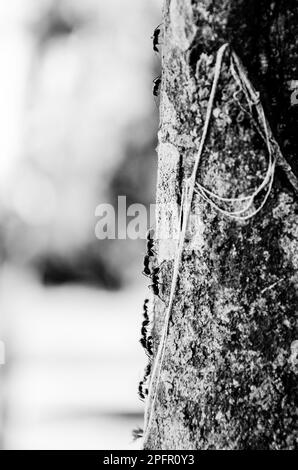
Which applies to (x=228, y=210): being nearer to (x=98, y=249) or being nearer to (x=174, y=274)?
(x=174, y=274)

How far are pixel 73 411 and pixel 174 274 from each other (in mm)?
4135

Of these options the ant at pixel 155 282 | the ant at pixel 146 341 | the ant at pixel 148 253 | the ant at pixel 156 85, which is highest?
the ant at pixel 156 85

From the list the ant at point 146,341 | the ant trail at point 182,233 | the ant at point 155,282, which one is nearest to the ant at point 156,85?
the ant trail at point 182,233

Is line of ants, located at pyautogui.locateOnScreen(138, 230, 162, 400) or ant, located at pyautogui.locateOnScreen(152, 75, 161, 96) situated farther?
ant, located at pyautogui.locateOnScreen(152, 75, 161, 96)

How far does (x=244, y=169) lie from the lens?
1314mm

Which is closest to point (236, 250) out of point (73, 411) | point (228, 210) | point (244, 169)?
point (228, 210)

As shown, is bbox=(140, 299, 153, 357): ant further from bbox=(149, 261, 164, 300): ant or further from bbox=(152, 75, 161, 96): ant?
bbox=(152, 75, 161, 96): ant

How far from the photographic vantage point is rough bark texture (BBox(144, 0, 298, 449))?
128cm

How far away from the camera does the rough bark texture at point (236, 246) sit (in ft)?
4.20

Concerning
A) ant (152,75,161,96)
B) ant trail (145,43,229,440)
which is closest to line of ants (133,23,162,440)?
ant (152,75,161,96)

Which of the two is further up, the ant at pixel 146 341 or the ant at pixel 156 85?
the ant at pixel 156 85

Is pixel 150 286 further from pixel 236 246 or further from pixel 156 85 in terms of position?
pixel 156 85

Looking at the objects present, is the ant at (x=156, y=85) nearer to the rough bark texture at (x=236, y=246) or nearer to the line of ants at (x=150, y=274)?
the line of ants at (x=150, y=274)

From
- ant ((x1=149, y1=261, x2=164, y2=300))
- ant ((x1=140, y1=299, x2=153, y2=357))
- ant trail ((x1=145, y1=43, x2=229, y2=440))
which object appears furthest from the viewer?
ant ((x1=140, y1=299, x2=153, y2=357))
